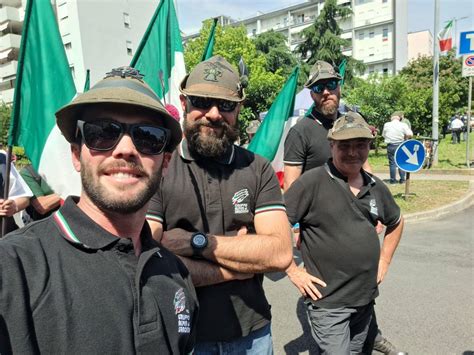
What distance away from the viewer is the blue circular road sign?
807 cm

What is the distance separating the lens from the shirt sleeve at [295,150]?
3.55 m

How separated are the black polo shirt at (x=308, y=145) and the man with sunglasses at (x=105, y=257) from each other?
87.8 inches

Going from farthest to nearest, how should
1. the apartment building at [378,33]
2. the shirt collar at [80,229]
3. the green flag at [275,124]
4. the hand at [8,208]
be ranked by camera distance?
the apartment building at [378,33]
the green flag at [275,124]
the hand at [8,208]
the shirt collar at [80,229]

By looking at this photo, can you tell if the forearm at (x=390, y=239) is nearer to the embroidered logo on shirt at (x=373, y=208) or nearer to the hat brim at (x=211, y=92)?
the embroidered logo on shirt at (x=373, y=208)

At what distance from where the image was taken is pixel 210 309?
196 centimetres

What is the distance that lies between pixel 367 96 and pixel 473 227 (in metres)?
15.3

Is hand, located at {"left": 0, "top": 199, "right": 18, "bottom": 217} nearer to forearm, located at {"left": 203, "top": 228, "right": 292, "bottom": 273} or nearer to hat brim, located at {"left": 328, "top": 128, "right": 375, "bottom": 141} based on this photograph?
forearm, located at {"left": 203, "top": 228, "right": 292, "bottom": 273}

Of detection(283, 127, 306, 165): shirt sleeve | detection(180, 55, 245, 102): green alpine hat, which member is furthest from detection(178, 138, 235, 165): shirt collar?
detection(283, 127, 306, 165): shirt sleeve

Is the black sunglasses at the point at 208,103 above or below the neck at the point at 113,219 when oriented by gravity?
above

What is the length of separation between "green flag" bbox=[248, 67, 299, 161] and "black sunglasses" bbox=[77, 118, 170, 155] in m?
3.52

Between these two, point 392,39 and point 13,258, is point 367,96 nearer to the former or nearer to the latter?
point 13,258

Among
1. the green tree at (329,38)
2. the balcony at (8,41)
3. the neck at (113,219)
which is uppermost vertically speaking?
the balcony at (8,41)

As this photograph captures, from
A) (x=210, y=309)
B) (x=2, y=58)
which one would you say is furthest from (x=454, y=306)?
(x=2, y=58)

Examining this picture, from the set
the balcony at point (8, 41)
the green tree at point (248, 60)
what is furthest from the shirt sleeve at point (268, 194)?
the balcony at point (8, 41)
